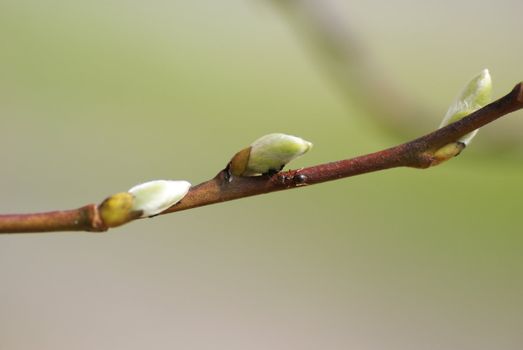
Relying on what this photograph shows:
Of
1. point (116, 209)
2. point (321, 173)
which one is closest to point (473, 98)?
point (321, 173)

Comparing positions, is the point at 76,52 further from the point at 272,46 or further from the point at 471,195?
the point at 471,195

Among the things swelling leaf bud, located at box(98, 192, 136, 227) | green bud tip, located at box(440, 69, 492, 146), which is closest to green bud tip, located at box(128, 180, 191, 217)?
swelling leaf bud, located at box(98, 192, 136, 227)

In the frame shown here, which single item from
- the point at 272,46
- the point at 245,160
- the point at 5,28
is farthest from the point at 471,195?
the point at 245,160

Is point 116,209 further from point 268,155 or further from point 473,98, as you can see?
point 473,98

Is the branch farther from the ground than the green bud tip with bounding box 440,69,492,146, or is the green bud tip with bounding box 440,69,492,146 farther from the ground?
the green bud tip with bounding box 440,69,492,146

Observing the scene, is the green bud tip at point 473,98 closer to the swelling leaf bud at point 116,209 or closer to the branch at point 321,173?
the branch at point 321,173

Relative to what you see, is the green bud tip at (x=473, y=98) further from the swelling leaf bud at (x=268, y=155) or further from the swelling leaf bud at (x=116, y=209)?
the swelling leaf bud at (x=116, y=209)

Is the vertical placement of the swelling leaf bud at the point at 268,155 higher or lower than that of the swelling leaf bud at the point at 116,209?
higher

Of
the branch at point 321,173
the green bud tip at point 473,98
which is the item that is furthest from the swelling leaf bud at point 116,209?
the green bud tip at point 473,98

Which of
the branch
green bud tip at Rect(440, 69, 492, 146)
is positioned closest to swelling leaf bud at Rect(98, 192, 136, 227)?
the branch

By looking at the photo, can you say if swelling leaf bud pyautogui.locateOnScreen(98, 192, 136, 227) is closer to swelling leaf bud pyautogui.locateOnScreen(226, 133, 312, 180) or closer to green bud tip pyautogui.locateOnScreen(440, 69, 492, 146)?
swelling leaf bud pyautogui.locateOnScreen(226, 133, 312, 180)
